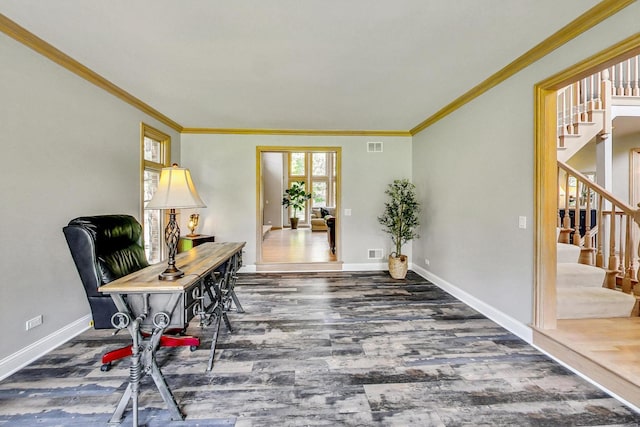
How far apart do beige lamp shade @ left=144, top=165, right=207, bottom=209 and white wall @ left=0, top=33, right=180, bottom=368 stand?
124cm

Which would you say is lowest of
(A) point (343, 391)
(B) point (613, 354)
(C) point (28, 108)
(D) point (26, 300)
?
(A) point (343, 391)

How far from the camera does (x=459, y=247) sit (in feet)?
12.0

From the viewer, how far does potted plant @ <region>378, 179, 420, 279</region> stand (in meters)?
4.59

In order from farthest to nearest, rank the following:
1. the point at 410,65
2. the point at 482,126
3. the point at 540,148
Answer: the point at 482,126
the point at 410,65
the point at 540,148

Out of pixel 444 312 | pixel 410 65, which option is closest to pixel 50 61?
pixel 410 65

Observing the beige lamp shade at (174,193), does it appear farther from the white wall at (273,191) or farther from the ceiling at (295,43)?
the white wall at (273,191)

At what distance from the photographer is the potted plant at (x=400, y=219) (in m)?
4.59

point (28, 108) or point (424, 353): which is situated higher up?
point (28, 108)

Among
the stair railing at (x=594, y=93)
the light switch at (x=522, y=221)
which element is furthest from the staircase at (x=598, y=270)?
the stair railing at (x=594, y=93)

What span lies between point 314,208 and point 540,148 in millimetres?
11035

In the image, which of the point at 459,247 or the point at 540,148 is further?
the point at 459,247

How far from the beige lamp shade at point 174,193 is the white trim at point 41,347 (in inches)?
64.9

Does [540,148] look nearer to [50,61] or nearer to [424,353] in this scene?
[424,353]

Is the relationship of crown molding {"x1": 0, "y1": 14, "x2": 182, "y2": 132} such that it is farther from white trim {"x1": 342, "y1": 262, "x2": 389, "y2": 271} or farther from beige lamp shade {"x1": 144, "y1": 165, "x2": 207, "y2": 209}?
white trim {"x1": 342, "y1": 262, "x2": 389, "y2": 271}
